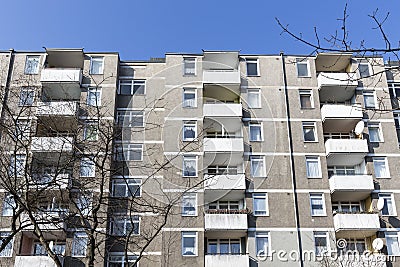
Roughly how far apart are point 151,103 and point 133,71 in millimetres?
2657

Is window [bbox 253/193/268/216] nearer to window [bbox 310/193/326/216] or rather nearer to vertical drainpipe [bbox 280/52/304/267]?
vertical drainpipe [bbox 280/52/304/267]

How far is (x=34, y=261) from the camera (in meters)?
23.8

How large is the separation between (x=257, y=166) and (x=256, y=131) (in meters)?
2.24

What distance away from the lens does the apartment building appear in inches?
983

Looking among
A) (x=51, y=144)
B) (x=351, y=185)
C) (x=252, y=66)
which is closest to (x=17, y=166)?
(x=51, y=144)

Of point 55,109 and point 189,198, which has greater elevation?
point 189,198

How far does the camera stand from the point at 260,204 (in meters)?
26.2

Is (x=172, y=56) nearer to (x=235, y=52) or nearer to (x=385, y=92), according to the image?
(x=235, y=52)

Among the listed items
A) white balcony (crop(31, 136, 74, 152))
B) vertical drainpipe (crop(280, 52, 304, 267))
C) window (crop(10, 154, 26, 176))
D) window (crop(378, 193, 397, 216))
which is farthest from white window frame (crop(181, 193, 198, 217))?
window (crop(10, 154, 26, 176))

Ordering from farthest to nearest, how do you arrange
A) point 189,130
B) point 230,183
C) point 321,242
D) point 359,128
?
point 189,130 → point 359,128 → point 230,183 → point 321,242

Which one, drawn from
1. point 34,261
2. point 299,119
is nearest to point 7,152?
point 34,261

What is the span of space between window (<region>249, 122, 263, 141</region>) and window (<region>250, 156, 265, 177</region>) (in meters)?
1.23

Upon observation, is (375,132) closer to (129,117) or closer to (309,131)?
(309,131)

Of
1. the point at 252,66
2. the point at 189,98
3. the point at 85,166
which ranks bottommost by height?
the point at 85,166
